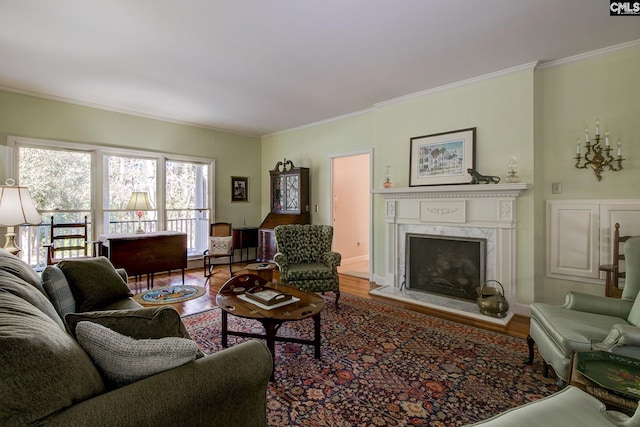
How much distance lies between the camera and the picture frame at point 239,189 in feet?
20.6

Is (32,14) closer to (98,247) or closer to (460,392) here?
(98,247)

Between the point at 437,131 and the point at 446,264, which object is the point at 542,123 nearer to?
the point at 437,131

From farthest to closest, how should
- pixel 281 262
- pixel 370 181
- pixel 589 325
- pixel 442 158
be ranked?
1. pixel 370 181
2. pixel 442 158
3. pixel 281 262
4. pixel 589 325

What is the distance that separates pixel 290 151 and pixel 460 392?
5008 mm

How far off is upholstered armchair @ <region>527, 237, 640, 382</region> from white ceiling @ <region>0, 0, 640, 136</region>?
1898 mm

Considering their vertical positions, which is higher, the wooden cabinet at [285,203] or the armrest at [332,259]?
the wooden cabinet at [285,203]

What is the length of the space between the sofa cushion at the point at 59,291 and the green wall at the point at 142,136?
3085 mm

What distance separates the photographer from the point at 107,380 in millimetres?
987

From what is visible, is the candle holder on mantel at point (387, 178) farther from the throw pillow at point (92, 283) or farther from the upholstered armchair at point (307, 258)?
the throw pillow at point (92, 283)

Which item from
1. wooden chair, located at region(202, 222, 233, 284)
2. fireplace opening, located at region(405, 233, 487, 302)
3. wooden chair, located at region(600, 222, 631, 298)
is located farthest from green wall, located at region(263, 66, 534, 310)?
wooden chair, located at region(202, 222, 233, 284)

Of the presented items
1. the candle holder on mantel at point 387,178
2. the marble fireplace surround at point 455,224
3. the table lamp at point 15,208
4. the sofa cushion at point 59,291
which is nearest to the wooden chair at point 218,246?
the table lamp at point 15,208

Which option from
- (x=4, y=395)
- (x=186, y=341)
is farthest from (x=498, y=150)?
(x=4, y=395)

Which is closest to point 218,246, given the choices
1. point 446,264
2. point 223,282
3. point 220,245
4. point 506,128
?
point 220,245

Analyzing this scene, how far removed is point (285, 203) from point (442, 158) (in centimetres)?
306
